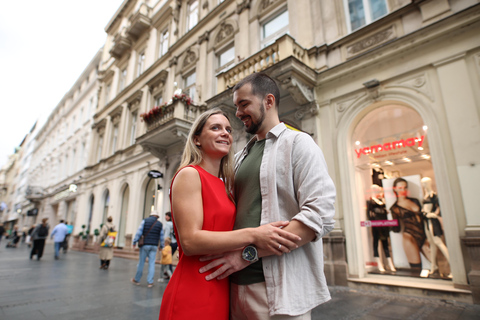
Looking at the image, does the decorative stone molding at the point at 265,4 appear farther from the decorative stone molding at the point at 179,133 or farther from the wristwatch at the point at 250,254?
the wristwatch at the point at 250,254

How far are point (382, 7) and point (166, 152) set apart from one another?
9360mm

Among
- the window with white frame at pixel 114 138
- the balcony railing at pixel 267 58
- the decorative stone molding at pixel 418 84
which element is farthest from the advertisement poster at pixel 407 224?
the window with white frame at pixel 114 138

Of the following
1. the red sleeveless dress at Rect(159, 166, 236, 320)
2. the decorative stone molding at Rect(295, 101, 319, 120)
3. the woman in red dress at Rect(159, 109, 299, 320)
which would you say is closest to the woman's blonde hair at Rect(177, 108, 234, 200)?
the woman in red dress at Rect(159, 109, 299, 320)

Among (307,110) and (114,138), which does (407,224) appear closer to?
(307,110)

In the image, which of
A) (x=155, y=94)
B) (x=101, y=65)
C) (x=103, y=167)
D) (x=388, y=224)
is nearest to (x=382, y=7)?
(x=388, y=224)

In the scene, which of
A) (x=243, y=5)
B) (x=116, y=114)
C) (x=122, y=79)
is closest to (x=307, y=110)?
(x=243, y=5)

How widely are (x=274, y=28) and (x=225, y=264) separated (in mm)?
9345

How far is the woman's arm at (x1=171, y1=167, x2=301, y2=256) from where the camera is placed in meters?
1.08

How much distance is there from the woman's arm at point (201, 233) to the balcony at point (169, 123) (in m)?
8.65

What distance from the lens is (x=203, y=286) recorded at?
1.18m

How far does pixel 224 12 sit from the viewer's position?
35.4 feet

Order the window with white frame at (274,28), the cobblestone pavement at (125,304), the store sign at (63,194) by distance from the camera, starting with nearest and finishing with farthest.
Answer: the cobblestone pavement at (125,304) → the window with white frame at (274,28) → the store sign at (63,194)

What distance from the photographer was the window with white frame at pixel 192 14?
43.1 feet

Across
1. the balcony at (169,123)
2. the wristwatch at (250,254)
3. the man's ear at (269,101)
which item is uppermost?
the balcony at (169,123)
